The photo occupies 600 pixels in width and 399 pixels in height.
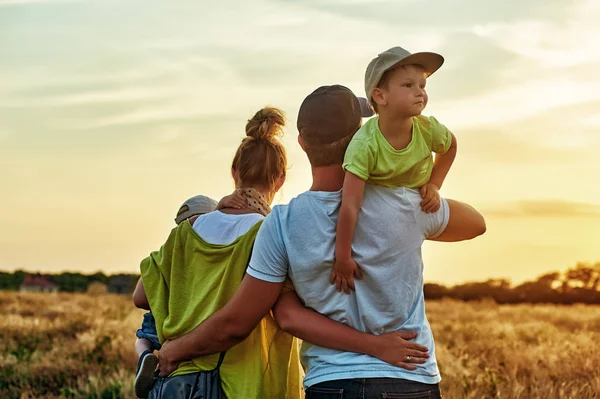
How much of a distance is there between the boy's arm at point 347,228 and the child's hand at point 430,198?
0.97 feet

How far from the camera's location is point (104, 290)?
36.0m

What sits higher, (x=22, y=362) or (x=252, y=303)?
(x=252, y=303)

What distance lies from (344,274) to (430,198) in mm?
484

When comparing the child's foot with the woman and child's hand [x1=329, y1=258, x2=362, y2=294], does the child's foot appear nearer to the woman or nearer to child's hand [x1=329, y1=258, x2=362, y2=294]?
the woman

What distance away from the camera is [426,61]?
402 centimetres

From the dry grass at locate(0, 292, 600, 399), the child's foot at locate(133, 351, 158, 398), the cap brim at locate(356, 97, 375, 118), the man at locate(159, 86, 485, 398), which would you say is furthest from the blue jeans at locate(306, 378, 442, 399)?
the dry grass at locate(0, 292, 600, 399)

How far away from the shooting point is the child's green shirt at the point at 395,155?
379 centimetres

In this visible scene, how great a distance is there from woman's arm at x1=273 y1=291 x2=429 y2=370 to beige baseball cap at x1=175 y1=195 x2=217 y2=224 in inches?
44.7

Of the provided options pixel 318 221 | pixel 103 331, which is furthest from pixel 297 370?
pixel 103 331

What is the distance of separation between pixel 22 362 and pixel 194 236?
8188 millimetres

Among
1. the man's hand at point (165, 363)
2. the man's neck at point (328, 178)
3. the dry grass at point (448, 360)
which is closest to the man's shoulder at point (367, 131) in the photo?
the man's neck at point (328, 178)

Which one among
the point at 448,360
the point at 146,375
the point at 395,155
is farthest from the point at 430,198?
the point at 448,360

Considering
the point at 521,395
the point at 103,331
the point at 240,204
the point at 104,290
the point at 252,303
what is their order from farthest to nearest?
the point at 104,290 < the point at 103,331 < the point at 521,395 < the point at 240,204 < the point at 252,303

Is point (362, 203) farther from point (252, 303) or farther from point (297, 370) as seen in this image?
point (297, 370)
